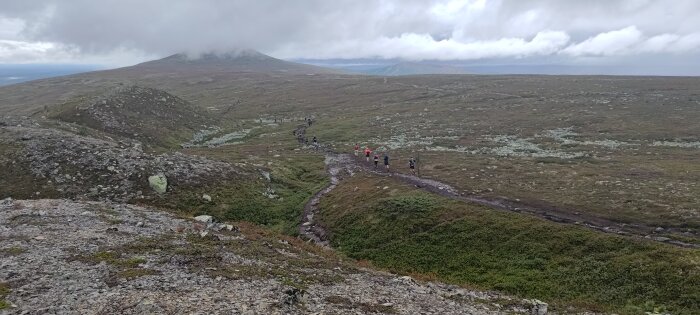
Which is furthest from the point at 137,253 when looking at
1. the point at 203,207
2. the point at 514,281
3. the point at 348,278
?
the point at 514,281

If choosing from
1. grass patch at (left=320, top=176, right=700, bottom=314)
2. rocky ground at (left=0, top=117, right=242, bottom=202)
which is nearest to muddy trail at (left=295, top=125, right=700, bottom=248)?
grass patch at (left=320, top=176, right=700, bottom=314)

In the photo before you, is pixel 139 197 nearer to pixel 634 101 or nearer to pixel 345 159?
pixel 345 159

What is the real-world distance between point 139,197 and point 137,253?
68.2 ft

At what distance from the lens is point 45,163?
49.9 meters

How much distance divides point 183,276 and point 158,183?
27.5 m

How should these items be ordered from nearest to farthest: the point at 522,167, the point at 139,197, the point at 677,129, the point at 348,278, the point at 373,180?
the point at 348,278
the point at 139,197
the point at 373,180
the point at 522,167
the point at 677,129

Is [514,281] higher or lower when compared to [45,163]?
lower

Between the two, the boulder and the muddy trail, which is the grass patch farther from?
the boulder

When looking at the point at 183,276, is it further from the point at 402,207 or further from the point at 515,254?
the point at 402,207

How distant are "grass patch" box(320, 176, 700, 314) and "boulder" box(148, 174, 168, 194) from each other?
666 inches

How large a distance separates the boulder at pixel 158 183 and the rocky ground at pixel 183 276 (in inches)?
502

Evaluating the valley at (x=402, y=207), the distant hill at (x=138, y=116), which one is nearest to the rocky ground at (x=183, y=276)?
the valley at (x=402, y=207)

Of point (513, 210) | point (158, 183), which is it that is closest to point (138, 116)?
point (158, 183)

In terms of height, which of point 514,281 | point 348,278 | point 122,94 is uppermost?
point 122,94
